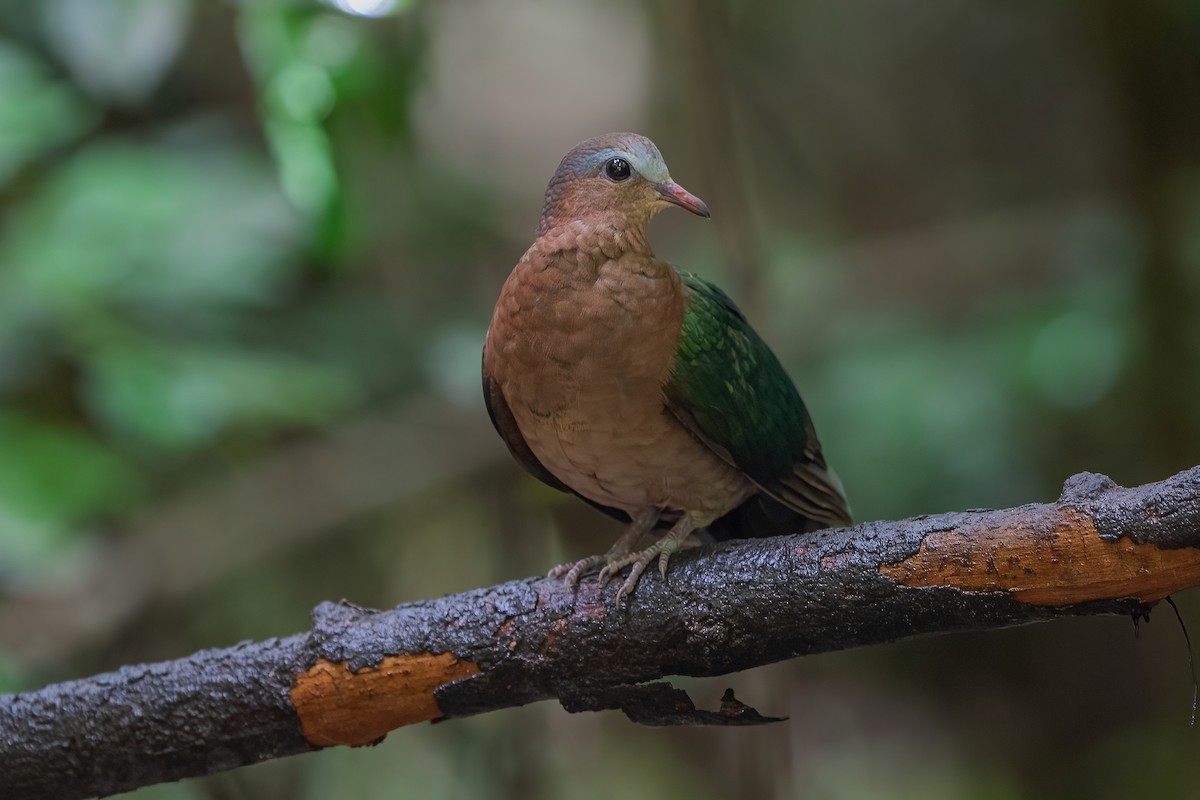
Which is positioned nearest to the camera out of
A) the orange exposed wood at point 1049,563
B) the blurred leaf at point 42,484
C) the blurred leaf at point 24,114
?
the orange exposed wood at point 1049,563

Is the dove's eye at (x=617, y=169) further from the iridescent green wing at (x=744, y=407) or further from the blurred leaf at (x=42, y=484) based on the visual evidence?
the blurred leaf at (x=42, y=484)

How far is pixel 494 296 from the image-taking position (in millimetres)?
5797

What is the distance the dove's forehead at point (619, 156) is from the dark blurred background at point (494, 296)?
69 cm

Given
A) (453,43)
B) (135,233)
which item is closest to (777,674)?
(135,233)

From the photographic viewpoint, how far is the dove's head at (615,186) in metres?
2.61

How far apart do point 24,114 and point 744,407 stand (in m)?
2.86

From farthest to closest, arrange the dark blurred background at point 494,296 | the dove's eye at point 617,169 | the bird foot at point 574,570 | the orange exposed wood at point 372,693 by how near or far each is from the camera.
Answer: the dark blurred background at point 494,296
the dove's eye at point 617,169
the bird foot at point 574,570
the orange exposed wood at point 372,693

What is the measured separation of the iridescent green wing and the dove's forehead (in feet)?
0.84

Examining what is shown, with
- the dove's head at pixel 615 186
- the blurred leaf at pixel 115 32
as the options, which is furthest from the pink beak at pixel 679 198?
the blurred leaf at pixel 115 32

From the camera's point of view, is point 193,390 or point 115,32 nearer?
point 115,32

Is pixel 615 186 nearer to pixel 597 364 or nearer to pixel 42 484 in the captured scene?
pixel 597 364

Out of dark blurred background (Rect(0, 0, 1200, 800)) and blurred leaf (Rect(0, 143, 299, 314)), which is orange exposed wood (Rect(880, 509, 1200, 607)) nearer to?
dark blurred background (Rect(0, 0, 1200, 800))

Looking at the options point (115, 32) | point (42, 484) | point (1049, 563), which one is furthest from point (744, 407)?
point (42, 484)

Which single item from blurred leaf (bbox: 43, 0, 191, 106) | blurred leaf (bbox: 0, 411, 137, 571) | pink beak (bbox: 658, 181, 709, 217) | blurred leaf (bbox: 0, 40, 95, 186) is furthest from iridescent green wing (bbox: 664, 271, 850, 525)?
blurred leaf (bbox: 0, 40, 95, 186)
